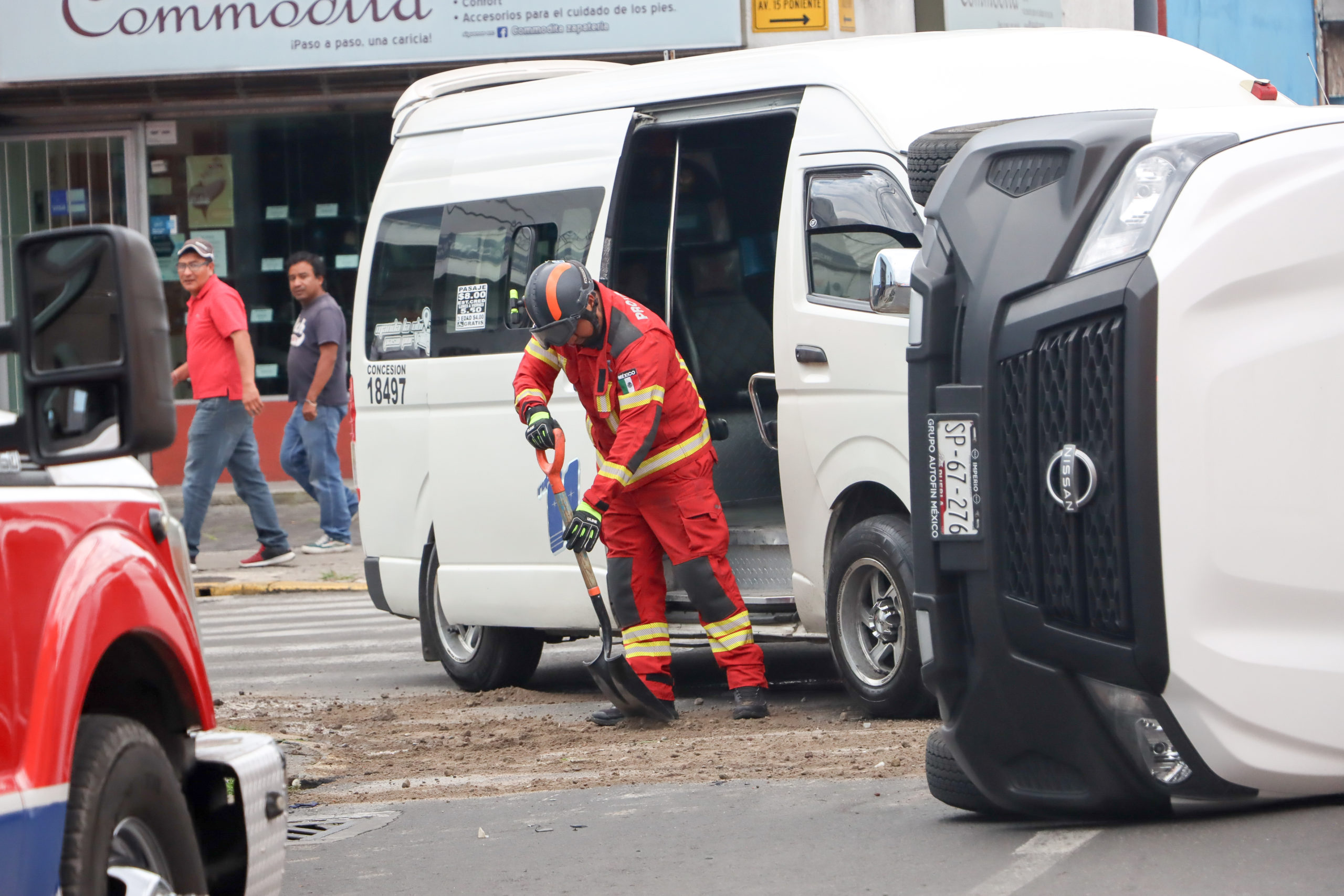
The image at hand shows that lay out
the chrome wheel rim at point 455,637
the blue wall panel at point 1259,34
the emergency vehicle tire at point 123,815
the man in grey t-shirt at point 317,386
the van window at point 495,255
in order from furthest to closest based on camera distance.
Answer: the blue wall panel at point 1259,34, the man in grey t-shirt at point 317,386, the chrome wheel rim at point 455,637, the van window at point 495,255, the emergency vehicle tire at point 123,815

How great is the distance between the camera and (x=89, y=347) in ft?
9.04

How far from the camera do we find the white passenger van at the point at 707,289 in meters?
6.84

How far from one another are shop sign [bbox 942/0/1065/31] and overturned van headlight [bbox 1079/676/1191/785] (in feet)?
44.8

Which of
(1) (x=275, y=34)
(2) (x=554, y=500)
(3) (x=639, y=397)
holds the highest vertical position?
(1) (x=275, y=34)

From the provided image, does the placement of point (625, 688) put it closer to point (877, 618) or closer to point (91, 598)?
point (877, 618)

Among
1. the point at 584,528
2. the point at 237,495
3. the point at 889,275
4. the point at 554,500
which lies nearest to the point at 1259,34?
the point at 237,495

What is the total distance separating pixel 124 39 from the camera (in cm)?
1633

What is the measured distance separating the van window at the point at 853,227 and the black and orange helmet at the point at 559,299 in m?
0.84

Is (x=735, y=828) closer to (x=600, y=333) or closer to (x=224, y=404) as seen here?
(x=600, y=333)

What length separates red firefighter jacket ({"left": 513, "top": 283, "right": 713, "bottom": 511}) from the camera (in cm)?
715

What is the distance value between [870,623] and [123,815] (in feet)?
13.5

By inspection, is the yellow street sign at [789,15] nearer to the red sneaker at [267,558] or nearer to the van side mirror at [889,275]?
the red sneaker at [267,558]

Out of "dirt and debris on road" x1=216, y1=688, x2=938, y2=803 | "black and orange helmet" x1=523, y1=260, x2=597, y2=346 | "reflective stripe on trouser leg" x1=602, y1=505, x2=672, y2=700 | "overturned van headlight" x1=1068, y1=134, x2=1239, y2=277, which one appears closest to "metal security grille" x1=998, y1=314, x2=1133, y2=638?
"overturned van headlight" x1=1068, y1=134, x2=1239, y2=277

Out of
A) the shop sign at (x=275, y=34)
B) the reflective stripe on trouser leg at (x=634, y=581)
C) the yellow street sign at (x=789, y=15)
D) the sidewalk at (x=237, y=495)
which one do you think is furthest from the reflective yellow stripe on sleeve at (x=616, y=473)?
the yellow street sign at (x=789, y=15)
